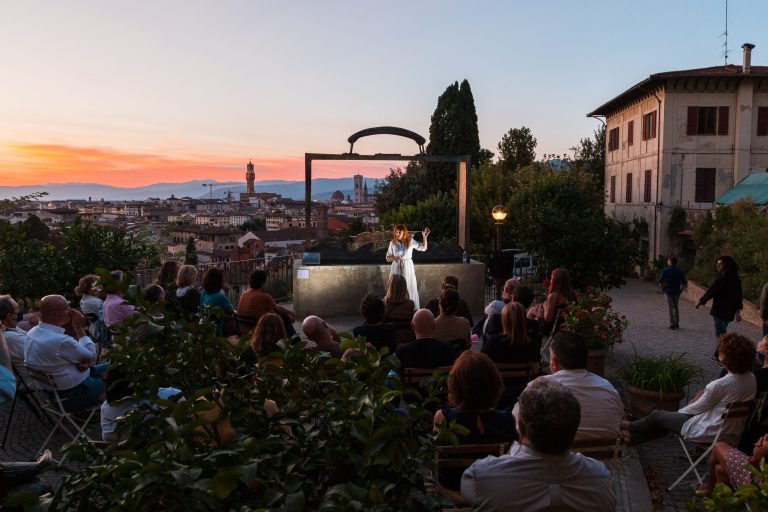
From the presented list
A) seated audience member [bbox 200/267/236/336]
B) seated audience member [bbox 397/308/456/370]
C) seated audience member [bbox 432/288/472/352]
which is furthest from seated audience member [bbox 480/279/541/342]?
seated audience member [bbox 200/267/236/336]

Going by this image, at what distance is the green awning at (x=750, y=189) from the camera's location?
78.1 ft

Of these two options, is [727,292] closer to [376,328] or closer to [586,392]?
[376,328]

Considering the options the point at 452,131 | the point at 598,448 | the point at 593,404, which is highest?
the point at 452,131

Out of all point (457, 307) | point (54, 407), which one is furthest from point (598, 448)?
point (54, 407)

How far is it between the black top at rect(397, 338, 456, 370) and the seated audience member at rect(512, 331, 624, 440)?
117 cm

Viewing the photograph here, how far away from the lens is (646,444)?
6.18m

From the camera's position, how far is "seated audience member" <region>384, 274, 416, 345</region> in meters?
7.30

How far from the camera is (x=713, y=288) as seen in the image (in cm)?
1017

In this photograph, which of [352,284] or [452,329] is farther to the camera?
[352,284]

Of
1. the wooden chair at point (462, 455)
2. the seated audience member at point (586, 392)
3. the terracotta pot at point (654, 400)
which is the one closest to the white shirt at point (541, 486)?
the wooden chair at point (462, 455)

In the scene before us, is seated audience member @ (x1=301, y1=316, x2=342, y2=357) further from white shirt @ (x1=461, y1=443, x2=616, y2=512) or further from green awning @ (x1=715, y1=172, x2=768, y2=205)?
green awning @ (x1=715, y1=172, x2=768, y2=205)

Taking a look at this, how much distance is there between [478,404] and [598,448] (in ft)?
3.34

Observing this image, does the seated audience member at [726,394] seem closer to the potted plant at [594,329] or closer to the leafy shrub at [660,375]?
the leafy shrub at [660,375]

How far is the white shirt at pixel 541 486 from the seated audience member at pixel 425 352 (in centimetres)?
249
